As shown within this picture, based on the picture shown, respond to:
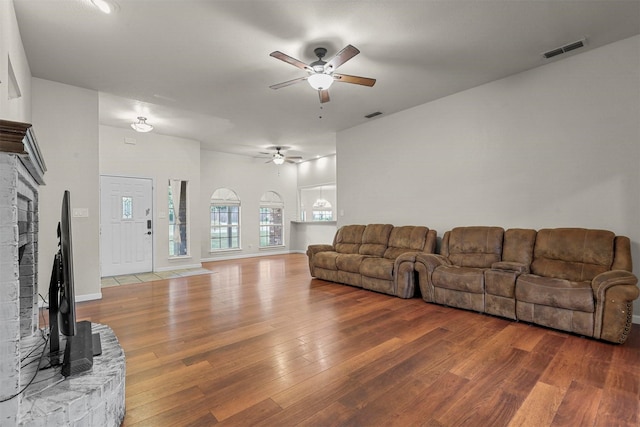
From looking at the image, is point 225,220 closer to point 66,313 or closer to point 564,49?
point 66,313

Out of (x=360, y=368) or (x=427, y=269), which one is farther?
(x=427, y=269)

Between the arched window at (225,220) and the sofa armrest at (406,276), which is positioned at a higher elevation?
the arched window at (225,220)

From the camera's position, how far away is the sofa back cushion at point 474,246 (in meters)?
3.99

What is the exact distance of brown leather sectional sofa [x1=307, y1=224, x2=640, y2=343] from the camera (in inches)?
110

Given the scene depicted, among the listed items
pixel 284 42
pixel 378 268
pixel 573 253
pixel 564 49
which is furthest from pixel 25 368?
pixel 564 49

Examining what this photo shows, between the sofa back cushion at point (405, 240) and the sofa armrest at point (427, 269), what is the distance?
0.56 m

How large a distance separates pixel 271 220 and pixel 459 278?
6756 mm

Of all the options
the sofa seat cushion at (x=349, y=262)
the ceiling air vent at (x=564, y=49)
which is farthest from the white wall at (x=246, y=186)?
the ceiling air vent at (x=564, y=49)

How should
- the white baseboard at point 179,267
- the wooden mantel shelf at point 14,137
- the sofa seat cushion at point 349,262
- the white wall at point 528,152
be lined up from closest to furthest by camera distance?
the wooden mantel shelf at point 14,137 → the white wall at point 528,152 → the sofa seat cushion at point 349,262 → the white baseboard at point 179,267

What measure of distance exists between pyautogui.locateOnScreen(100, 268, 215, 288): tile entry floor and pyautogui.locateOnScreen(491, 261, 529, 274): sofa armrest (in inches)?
211

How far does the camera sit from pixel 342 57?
2934mm

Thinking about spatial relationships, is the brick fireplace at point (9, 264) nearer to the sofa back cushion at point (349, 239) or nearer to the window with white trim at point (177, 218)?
the sofa back cushion at point (349, 239)

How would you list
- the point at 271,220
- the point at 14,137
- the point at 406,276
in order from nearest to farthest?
the point at 14,137
the point at 406,276
the point at 271,220

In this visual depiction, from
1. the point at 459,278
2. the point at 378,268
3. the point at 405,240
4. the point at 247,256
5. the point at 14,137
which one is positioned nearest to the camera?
the point at 14,137
